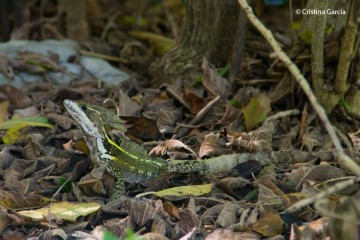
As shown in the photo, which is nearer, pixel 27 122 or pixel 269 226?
A: pixel 269 226

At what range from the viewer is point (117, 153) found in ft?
16.3

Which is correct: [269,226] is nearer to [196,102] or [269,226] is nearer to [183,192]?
[183,192]

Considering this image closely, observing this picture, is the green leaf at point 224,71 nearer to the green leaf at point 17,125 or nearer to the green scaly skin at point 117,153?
the green scaly skin at point 117,153

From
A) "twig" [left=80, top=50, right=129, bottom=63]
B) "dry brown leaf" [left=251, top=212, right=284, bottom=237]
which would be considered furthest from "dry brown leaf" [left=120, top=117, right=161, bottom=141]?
"twig" [left=80, top=50, right=129, bottom=63]

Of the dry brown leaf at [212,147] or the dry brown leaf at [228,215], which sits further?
the dry brown leaf at [212,147]

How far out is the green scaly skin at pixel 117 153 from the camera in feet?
15.6

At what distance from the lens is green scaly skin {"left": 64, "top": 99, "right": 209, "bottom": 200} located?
15.6 feet

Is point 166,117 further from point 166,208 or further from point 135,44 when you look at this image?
point 135,44

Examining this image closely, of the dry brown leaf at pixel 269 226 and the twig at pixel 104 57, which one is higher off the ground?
the twig at pixel 104 57

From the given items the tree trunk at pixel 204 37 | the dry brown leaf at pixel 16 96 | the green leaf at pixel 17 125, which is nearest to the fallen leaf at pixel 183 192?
the green leaf at pixel 17 125

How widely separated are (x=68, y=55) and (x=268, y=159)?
133 inches

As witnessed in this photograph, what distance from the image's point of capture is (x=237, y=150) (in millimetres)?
5156

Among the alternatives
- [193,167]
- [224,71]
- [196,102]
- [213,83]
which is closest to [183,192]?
[193,167]

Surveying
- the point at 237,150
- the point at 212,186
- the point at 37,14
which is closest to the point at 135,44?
the point at 37,14
